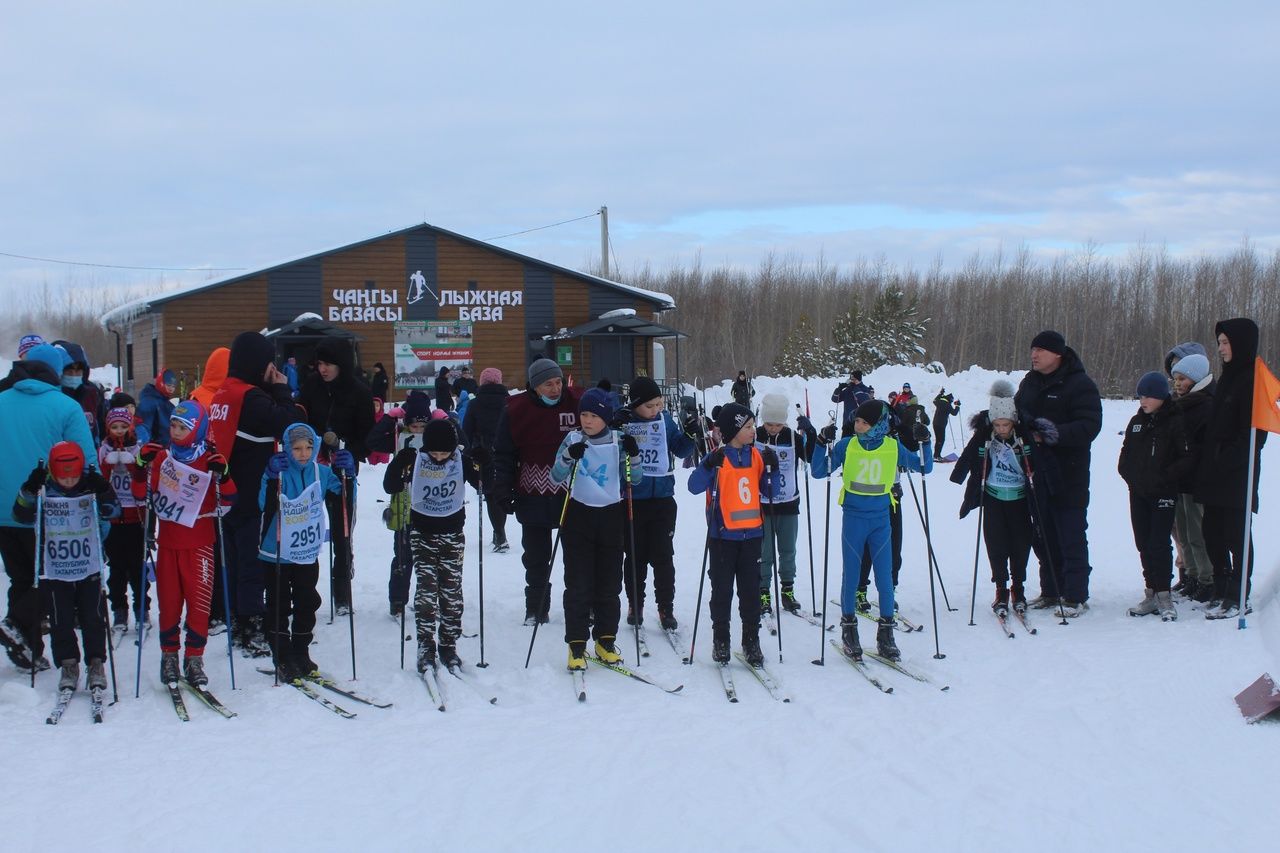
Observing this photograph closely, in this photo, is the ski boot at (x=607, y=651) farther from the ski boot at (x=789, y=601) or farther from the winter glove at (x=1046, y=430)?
the winter glove at (x=1046, y=430)

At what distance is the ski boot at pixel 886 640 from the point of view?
6.18 m

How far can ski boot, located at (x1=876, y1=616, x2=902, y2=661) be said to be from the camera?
6.18 m

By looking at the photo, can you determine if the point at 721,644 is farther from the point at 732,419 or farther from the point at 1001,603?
the point at 1001,603

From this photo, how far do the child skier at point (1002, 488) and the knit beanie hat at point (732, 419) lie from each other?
2014 mm

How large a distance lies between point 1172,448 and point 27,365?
24.8 feet

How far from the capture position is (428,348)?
2622cm

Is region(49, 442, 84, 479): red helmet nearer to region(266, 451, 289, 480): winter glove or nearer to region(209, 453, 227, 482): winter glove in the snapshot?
region(209, 453, 227, 482): winter glove

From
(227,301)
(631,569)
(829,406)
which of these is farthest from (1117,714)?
(829,406)

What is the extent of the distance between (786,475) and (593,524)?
1946 millimetres

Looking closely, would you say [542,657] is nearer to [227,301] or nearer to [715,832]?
[715,832]

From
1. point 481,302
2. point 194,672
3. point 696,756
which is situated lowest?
point 696,756

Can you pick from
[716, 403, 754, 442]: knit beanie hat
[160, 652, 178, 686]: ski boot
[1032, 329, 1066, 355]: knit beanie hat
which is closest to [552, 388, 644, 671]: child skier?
[716, 403, 754, 442]: knit beanie hat

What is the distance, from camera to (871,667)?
19.9 ft

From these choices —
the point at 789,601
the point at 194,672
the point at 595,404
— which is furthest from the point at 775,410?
the point at 194,672
